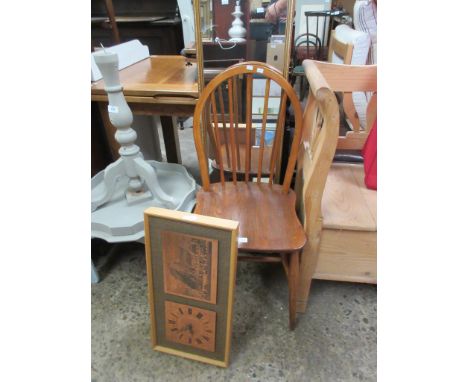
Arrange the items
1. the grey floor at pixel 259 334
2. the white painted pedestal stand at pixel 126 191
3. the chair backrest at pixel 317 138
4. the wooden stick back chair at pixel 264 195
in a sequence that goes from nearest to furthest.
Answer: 1. the chair backrest at pixel 317 138
2. the wooden stick back chair at pixel 264 195
3. the grey floor at pixel 259 334
4. the white painted pedestal stand at pixel 126 191

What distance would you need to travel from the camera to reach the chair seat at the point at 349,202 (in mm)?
977

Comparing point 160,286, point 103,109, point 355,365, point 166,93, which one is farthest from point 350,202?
point 103,109

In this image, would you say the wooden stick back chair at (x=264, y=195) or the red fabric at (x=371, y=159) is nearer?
the wooden stick back chair at (x=264, y=195)

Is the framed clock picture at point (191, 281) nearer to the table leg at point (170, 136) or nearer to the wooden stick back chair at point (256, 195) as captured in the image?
the wooden stick back chair at point (256, 195)

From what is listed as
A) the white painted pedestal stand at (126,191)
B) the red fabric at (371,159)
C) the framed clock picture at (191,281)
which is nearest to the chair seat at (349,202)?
the red fabric at (371,159)

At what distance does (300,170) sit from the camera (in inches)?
45.7

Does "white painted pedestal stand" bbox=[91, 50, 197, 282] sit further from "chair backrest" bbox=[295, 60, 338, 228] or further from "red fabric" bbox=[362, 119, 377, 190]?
"red fabric" bbox=[362, 119, 377, 190]

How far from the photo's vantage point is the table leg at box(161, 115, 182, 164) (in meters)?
1.81

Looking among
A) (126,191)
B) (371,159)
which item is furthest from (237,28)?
(126,191)

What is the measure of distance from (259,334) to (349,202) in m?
0.57

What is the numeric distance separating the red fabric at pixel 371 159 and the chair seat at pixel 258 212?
282 millimetres

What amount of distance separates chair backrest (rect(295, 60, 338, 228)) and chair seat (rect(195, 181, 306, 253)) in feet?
0.27

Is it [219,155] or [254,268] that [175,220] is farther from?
[254,268]

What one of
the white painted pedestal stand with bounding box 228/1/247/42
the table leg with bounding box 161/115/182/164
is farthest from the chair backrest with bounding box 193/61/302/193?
the table leg with bounding box 161/115/182/164
